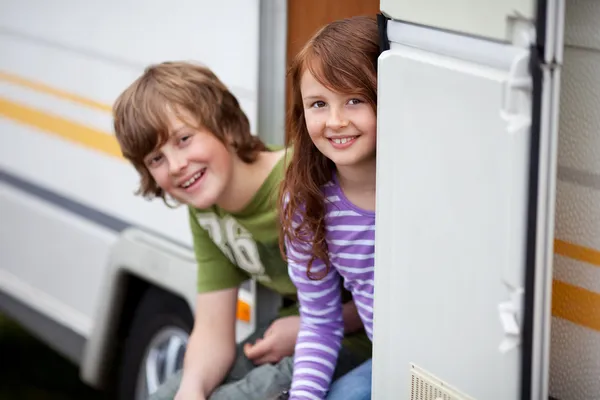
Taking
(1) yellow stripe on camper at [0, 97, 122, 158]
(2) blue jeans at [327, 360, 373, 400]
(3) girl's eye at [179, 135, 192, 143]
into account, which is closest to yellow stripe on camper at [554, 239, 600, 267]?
(2) blue jeans at [327, 360, 373, 400]

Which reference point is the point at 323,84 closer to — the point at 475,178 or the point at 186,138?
the point at 475,178

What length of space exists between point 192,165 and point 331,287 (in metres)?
0.53

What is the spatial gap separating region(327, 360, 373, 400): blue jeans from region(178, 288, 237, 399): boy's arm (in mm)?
458

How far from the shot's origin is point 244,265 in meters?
3.22

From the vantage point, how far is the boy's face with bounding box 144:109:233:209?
298cm

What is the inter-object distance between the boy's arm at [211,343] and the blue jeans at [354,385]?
46cm

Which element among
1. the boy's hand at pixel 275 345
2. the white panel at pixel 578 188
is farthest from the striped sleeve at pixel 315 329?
the white panel at pixel 578 188

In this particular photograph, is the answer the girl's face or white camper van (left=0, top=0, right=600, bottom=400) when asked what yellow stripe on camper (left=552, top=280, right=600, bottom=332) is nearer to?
white camper van (left=0, top=0, right=600, bottom=400)

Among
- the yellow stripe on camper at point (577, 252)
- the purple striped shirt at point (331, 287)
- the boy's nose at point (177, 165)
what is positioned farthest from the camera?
the boy's nose at point (177, 165)

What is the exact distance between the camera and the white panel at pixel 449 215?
1.98m

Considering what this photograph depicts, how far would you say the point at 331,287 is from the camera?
2820 millimetres

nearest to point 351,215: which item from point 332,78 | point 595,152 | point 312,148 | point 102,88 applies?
→ point 312,148

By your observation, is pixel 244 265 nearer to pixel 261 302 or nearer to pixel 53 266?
pixel 261 302

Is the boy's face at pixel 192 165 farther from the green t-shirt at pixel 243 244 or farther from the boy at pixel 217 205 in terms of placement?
the green t-shirt at pixel 243 244
